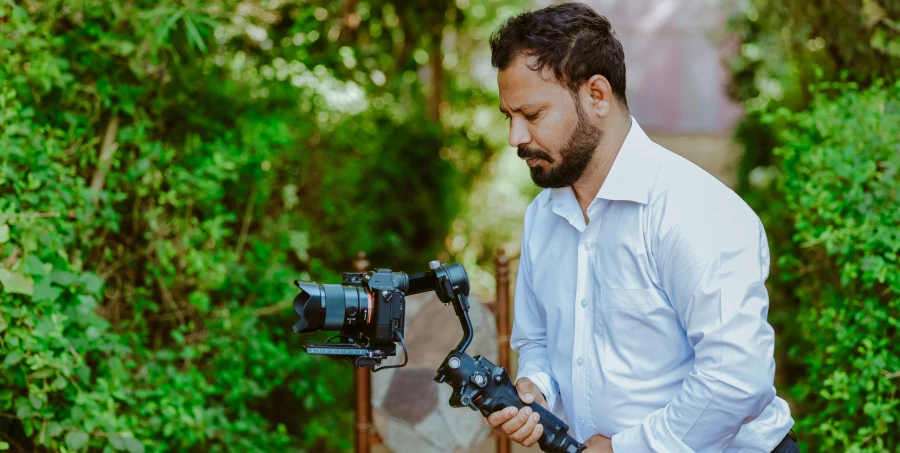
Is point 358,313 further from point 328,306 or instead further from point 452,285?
point 452,285

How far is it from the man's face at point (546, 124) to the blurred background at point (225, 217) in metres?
1.33

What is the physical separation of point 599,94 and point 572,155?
0.14 metres

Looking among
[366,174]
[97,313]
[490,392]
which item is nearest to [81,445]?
[97,313]

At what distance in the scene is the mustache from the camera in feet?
6.09

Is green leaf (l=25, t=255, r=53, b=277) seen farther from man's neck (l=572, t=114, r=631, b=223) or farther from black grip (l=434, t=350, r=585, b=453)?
man's neck (l=572, t=114, r=631, b=223)

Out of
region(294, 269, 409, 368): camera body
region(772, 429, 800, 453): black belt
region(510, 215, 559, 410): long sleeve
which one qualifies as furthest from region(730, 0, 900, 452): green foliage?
region(294, 269, 409, 368): camera body

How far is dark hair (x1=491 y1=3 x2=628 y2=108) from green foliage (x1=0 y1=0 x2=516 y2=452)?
1370 millimetres

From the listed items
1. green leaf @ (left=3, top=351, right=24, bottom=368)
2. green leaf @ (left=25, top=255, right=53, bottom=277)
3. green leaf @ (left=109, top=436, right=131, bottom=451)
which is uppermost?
green leaf @ (left=25, top=255, right=53, bottom=277)

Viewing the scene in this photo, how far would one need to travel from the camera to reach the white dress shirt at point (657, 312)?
1.61 meters

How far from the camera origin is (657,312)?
177cm

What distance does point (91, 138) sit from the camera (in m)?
2.98

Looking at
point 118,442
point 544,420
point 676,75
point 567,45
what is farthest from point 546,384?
point 676,75

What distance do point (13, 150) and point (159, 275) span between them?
0.77m

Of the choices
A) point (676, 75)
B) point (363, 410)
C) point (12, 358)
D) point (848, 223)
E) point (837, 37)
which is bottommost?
point (363, 410)
